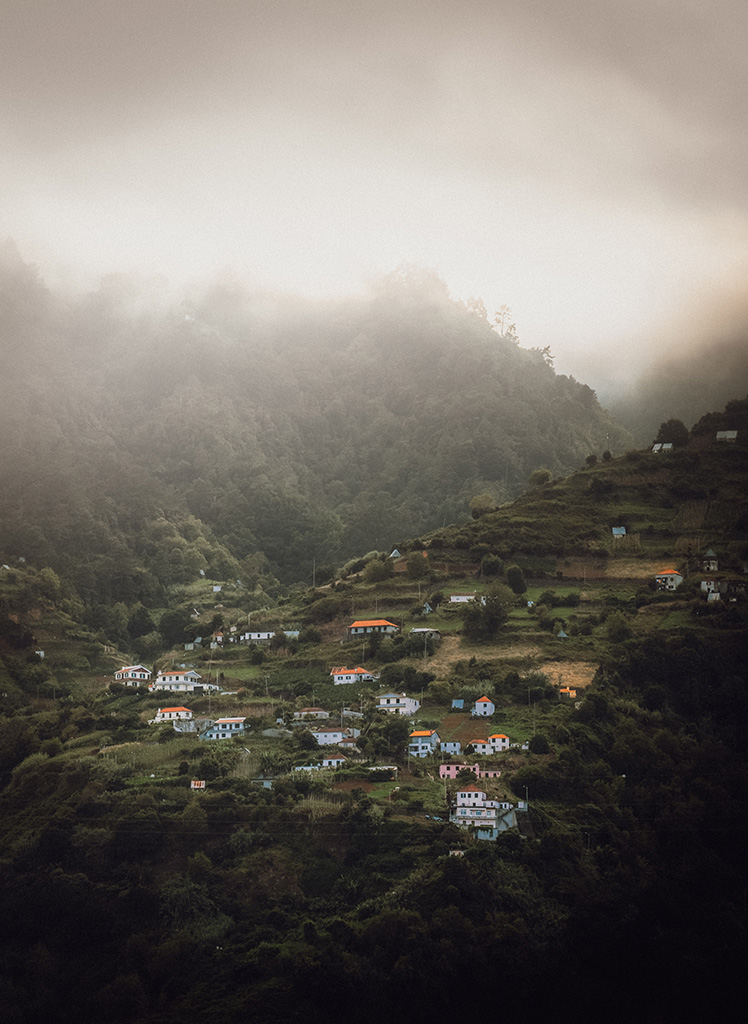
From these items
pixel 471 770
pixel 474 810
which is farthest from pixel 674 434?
pixel 474 810

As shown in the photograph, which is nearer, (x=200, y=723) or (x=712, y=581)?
(x=200, y=723)

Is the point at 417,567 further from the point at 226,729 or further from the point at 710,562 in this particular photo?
the point at 226,729

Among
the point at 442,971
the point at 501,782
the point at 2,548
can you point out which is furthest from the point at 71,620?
the point at 442,971

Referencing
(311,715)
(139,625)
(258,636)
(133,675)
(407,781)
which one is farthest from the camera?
(139,625)

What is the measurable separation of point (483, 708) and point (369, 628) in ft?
39.7

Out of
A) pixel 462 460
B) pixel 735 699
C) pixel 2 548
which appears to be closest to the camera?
pixel 735 699

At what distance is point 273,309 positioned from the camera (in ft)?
400

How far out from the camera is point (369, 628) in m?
67.7

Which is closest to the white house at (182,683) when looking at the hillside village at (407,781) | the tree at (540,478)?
the hillside village at (407,781)

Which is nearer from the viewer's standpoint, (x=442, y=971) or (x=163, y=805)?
(x=442, y=971)

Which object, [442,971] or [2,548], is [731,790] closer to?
[442,971]

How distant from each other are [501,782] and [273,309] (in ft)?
258

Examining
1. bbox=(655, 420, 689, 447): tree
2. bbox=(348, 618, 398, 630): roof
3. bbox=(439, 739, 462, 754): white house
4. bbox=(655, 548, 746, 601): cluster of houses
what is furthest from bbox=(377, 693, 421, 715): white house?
bbox=(655, 420, 689, 447): tree

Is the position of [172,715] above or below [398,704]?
above
